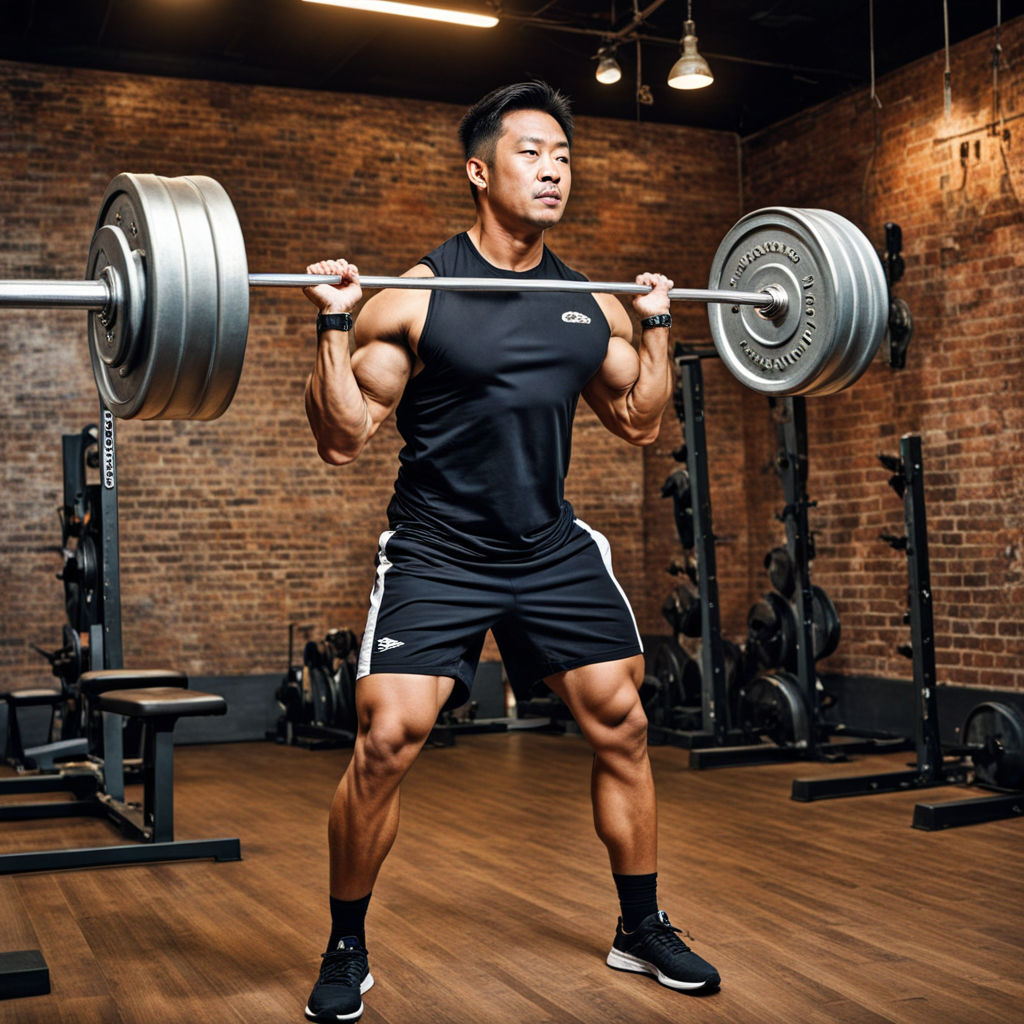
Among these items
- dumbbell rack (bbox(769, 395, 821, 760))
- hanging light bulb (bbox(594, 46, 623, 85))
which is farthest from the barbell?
hanging light bulb (bbox(594, 46, 623, 85))

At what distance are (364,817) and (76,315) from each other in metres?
4.95

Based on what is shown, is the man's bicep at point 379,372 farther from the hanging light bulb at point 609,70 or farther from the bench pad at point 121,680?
the hanging light bulb at point 609,70

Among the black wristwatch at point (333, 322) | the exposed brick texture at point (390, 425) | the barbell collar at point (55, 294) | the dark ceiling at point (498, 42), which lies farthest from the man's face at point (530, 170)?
the exposed brick texture at point (390, 425)

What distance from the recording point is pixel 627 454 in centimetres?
757

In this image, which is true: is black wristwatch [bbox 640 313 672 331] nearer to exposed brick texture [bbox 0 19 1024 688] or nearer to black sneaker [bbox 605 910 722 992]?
black sneaker [bbox 605 910 722 992]

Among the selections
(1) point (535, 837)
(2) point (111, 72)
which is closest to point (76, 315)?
(2) point (111, 72)

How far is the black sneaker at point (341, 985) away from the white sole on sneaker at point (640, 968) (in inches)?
19.8

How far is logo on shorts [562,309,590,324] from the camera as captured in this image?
8.04ft

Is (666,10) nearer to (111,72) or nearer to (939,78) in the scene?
(939,78)

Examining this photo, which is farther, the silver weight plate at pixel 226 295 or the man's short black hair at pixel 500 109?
the man's short black hair at pixel 500 109

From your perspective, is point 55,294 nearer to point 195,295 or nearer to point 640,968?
point 195,295

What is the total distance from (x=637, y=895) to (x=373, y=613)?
2.50 ft

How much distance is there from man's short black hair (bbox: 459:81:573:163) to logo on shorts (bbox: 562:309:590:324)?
0.33 m

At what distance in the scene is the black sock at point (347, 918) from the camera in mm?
2291
